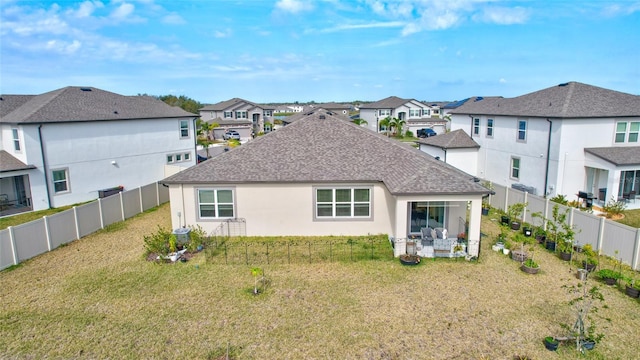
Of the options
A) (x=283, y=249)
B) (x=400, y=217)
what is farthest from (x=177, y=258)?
(x=400, y=217)

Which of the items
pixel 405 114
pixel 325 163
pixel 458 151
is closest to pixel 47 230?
pixel 325 163

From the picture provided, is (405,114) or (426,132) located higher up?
(405,114)

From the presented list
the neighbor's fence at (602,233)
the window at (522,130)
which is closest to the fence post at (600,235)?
the neighbor's fence at (602,233)

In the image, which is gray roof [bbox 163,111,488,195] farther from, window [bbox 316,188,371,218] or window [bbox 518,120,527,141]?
window [bbox 518,120,527,141]

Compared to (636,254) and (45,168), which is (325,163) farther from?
(45,168)

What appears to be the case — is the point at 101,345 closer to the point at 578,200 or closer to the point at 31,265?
the point at 31,265
